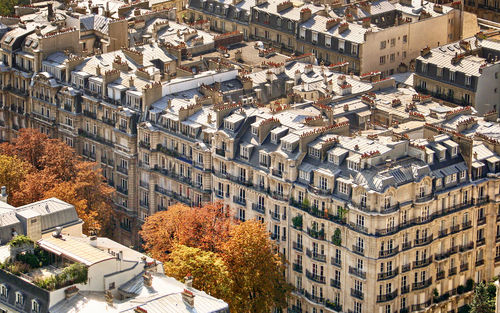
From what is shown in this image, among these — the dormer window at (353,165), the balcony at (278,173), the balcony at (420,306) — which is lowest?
the balcony at (420,306)

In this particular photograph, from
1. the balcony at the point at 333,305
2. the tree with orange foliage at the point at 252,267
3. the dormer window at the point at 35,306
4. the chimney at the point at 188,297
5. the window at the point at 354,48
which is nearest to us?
the chimney at the point at 188,297

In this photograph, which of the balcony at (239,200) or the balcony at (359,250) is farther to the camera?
the balcony at (239,200)

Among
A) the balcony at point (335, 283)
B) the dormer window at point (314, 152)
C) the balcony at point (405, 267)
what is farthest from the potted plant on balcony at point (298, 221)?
the balcony at point (405, 267)

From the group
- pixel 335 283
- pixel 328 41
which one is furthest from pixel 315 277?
pixel 328 41

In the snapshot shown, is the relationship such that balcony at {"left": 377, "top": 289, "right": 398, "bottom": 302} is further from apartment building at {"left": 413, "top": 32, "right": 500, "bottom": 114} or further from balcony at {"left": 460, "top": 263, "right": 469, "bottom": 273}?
apartment building at {"left": 413, "top": 32, "right": 500, "bottom": 114}

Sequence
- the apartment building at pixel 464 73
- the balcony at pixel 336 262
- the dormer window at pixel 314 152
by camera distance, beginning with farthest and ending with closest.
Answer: the apartment building at pixel 464 73 < the dormer window at pixel 314 152 < the balcony at pixel 336 262

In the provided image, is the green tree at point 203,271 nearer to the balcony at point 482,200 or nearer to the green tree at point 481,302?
the green tree at point 481,302

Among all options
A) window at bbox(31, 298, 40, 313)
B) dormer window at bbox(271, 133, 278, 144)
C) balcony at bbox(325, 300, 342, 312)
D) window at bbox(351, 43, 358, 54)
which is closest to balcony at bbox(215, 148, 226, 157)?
dormer window at bbox(271, 133, 278, 144)
